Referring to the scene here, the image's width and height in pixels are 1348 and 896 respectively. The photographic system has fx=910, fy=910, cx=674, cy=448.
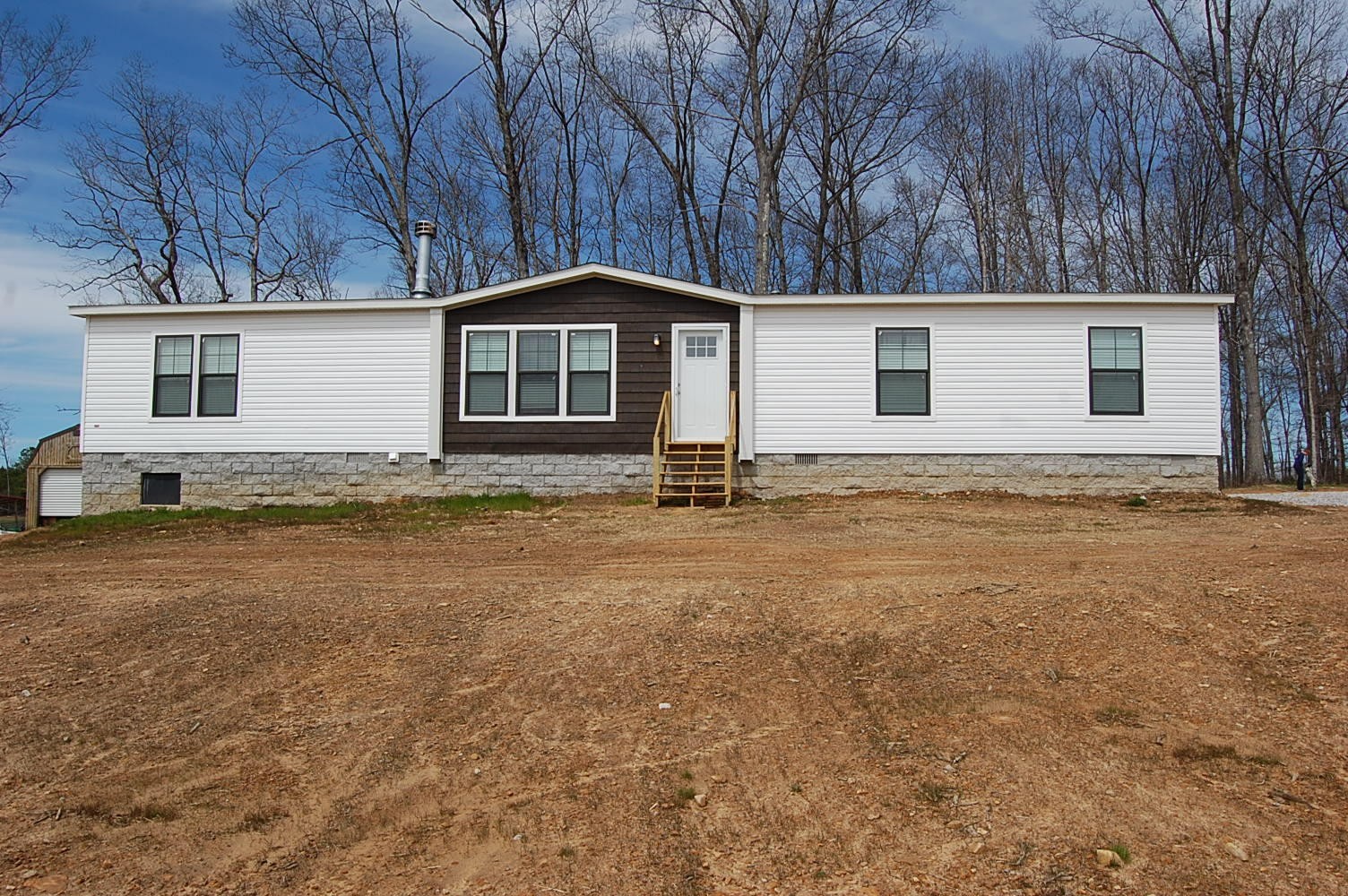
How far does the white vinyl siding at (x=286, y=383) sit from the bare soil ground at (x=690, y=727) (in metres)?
6.49

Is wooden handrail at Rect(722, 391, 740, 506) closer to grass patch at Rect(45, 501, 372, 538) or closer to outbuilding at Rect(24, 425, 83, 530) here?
grass patch at Rect(45, 501, 372, 538)

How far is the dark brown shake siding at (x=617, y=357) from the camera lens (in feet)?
45.2

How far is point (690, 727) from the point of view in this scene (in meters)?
4.23

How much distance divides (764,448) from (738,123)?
41.3 feet

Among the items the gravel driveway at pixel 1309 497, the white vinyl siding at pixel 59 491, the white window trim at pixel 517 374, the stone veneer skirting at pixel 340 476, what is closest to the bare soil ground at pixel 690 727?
the gravel driveway at pixel 1309 497

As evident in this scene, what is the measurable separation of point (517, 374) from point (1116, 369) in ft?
29.2

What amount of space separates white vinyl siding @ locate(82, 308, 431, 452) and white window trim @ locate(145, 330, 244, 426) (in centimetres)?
2

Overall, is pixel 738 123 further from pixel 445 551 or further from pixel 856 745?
pixel 856 745

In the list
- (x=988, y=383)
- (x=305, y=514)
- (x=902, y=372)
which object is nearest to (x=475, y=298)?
(x=305, y=514)

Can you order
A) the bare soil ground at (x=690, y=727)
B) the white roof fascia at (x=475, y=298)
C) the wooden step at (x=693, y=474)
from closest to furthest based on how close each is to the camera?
1. the bare soil ground at (x=690, y=727)
2. the wooden step at (x=693, y=474)
3. the white roof fascia at (x=475, y=298)

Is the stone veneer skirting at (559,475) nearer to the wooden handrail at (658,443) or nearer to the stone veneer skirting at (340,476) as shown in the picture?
the stone veneer skirting at (340,476)

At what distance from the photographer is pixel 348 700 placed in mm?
4750

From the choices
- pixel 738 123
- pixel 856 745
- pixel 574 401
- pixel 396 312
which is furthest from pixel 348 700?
pixel 738 123

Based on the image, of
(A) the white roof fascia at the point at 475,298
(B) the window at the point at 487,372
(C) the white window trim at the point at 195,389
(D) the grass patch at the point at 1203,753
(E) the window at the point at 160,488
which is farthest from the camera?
(E) the window at the point at 160,488
